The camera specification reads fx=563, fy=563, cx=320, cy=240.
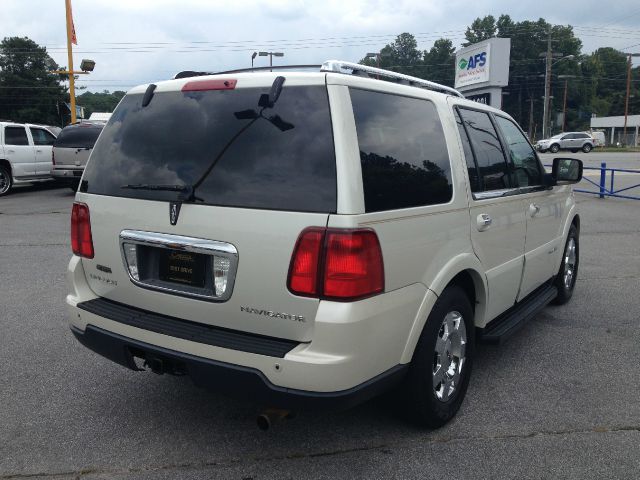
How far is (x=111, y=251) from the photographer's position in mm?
3037

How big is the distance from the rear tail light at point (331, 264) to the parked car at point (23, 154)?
15885mm

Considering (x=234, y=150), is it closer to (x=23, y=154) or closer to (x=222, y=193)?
(x=222, y=193)

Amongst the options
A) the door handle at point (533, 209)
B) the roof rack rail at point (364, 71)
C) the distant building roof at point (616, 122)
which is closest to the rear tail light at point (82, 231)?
the roof rack rail at point (364, 71)

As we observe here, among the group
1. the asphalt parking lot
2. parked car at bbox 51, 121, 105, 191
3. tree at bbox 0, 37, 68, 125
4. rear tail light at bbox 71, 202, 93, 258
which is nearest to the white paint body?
parked car at bbox 51, 121, 105, 191

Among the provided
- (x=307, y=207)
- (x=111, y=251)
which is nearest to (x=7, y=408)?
(x=111, y=251)

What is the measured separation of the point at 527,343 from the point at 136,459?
3.20 metres

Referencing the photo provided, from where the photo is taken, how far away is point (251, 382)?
8.20 feet

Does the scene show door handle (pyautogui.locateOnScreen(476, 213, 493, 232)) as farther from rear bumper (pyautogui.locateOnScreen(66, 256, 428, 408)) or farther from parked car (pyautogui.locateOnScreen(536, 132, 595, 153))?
parked car (pyautogui.locateOnScreen(536, 132, 595, 153))

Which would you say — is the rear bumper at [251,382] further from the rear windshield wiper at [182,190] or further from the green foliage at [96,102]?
the green foliage at [96,102]

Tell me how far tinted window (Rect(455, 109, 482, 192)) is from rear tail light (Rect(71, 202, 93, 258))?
2246mm

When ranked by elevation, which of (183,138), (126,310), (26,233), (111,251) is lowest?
(26,233)

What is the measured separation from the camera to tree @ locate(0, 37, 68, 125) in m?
69.8

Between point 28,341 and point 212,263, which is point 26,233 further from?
point 212,263

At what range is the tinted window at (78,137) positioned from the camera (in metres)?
14.8
